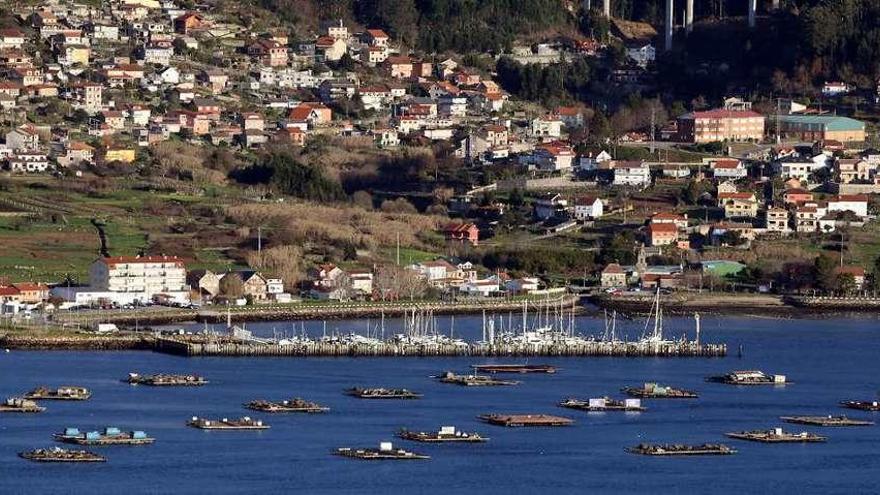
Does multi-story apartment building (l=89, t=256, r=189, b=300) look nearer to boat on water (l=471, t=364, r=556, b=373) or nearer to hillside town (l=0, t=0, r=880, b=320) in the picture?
hillside town (l=0, t=0, r=880, b=320)

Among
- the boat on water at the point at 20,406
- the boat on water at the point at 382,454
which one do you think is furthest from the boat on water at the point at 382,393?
the boat on water at the point at 382,454

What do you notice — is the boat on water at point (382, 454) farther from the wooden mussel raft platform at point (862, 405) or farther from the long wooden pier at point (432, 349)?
the long wooden pier at point (432, 349)

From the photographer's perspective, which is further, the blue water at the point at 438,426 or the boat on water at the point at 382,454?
the boat on water at the point at 382,454

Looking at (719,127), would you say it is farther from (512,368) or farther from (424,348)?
(512,368)

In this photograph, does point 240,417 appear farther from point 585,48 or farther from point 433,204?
point 585,48

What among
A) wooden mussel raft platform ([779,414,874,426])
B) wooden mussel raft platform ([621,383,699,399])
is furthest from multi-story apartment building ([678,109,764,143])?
wooden mussel raft platform ([779,414,874,426])

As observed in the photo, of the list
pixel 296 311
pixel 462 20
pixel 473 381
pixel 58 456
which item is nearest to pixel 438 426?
pixel 473 381

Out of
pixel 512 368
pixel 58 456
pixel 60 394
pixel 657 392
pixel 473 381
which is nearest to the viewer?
pixel 58 456
